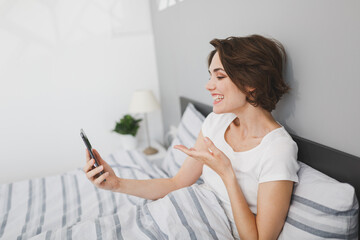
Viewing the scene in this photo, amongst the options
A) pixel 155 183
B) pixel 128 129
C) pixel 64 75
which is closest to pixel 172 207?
pixel 155 183

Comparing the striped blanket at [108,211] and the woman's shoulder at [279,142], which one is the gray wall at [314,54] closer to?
the woman's shoulder at [279,142]

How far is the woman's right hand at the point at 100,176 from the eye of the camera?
1.08 m

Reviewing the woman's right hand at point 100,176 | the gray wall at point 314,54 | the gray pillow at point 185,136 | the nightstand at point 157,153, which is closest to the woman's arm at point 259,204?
the gray wall at point 314,54

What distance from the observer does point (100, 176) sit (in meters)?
1.09

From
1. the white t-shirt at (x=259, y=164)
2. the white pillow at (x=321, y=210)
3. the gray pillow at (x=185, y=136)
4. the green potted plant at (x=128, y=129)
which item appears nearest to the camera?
the white pillow at (x=321, y=210)

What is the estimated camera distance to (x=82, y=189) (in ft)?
5.21

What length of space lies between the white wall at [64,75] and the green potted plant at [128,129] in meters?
0.20

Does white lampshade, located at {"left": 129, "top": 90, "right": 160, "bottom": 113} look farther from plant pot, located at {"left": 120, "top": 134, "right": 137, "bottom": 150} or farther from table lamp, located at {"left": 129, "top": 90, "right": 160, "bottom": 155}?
plant pot, located at {"left": 120, "top": 134, "right": 137, "bottom": 150}

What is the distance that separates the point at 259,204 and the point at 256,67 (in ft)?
1.47

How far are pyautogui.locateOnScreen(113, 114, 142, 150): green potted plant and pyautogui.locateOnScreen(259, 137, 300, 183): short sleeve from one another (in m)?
1.62

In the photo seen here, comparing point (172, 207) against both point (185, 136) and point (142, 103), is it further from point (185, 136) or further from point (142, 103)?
point (142, 103)

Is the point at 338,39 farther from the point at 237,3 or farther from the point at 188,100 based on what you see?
the point at 188,100

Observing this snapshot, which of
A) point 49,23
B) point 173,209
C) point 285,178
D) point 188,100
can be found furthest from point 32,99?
point 285,178

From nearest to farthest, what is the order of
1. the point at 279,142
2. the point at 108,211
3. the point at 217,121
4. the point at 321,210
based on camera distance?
the point at 321,210
the point at 279,142
the point at 217,121
the point at 108,211
